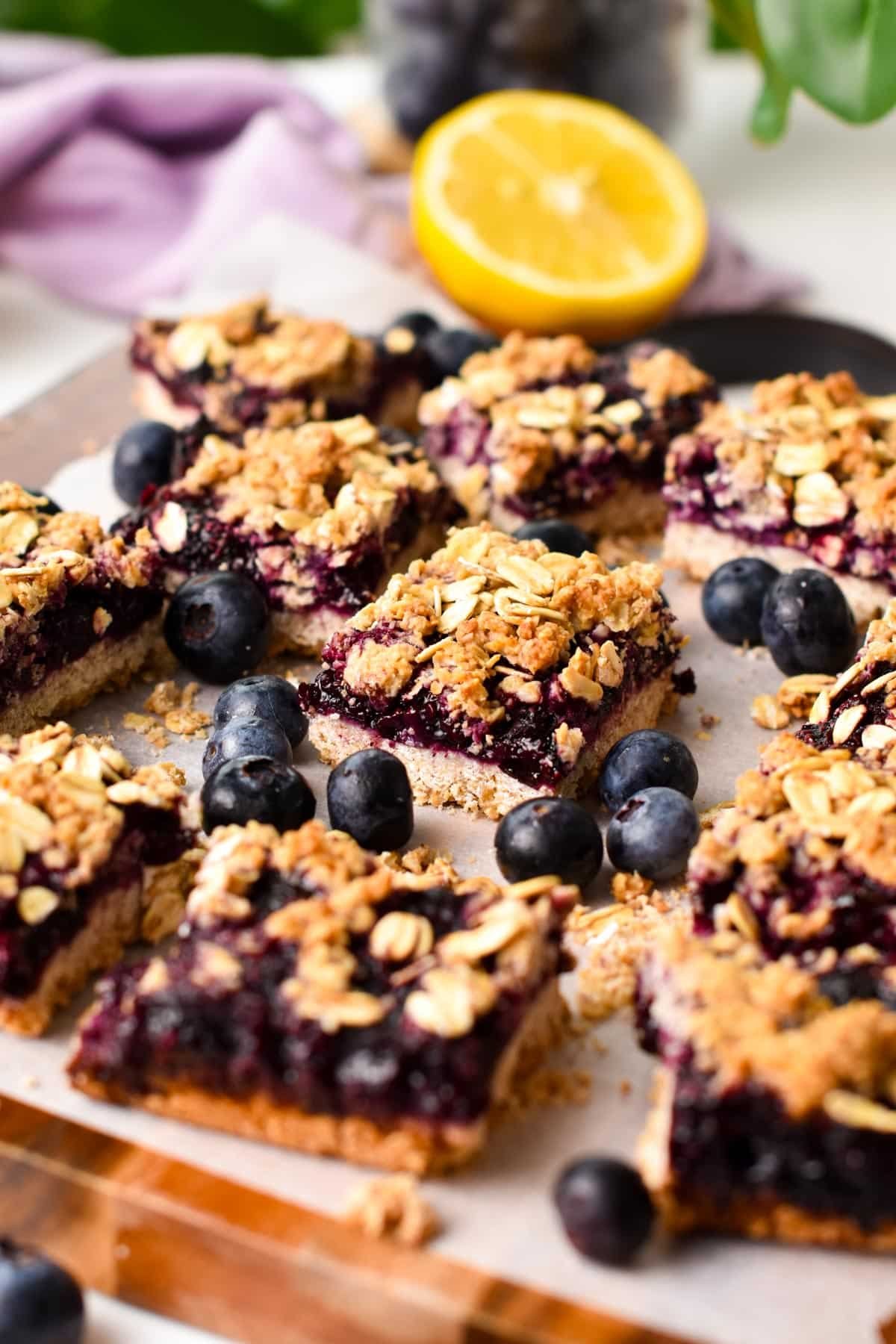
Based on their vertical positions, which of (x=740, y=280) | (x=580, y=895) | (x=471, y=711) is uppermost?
(x=471, y=711)

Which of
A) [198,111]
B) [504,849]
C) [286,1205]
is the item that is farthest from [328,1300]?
[198,111]

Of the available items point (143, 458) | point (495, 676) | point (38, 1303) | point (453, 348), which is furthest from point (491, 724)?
point (453, 348)

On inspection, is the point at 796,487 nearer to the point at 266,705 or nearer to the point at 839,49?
the point at 839,49

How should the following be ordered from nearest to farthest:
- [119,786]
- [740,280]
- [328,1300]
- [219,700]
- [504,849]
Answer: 1. [328,1300]
2. [119,786]
3. [504,849]
4. [219,700]
5. [740,280]

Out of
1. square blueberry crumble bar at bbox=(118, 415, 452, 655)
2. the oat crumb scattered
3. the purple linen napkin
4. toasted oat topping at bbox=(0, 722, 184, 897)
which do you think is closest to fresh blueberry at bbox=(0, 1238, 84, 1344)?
the oat crumb scattered

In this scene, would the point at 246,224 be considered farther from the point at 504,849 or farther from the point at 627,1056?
the point at 627,1056
